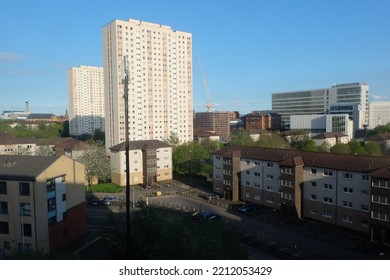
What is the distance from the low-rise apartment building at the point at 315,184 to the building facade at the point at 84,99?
47.1 meters

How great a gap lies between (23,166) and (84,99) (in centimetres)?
5466

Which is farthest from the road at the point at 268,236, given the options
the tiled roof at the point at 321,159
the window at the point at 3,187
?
the window at the point at 3,187

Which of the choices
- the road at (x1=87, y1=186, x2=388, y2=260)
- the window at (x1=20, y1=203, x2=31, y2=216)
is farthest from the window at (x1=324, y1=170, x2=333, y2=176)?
the window at (x1=20, y1=203, x2=31, y2=216)

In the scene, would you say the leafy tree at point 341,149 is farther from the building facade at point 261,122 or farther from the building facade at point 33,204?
the building facade at point 261,122

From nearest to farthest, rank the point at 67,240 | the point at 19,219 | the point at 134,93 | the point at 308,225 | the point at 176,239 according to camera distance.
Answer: the point at 176,239 < the point at 19,219 < the point at 67,240 < the point at 308,225 < the point at 134,93

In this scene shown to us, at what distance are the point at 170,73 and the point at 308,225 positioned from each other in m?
27.9

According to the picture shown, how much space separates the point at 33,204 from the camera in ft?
38.6

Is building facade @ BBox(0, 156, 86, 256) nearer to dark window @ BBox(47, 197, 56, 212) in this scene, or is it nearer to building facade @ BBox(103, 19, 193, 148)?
dark window @ BBox(47, 197, 56, 212)

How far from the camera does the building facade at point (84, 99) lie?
208 ft

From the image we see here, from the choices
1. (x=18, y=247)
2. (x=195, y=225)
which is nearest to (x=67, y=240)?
(x=18, y=247)

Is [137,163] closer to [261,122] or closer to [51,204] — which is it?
[51,204]

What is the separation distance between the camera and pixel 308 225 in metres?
15.2

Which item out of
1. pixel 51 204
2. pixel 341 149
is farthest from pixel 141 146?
pixel 341 149

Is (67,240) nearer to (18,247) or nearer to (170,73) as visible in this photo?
(18,247)
